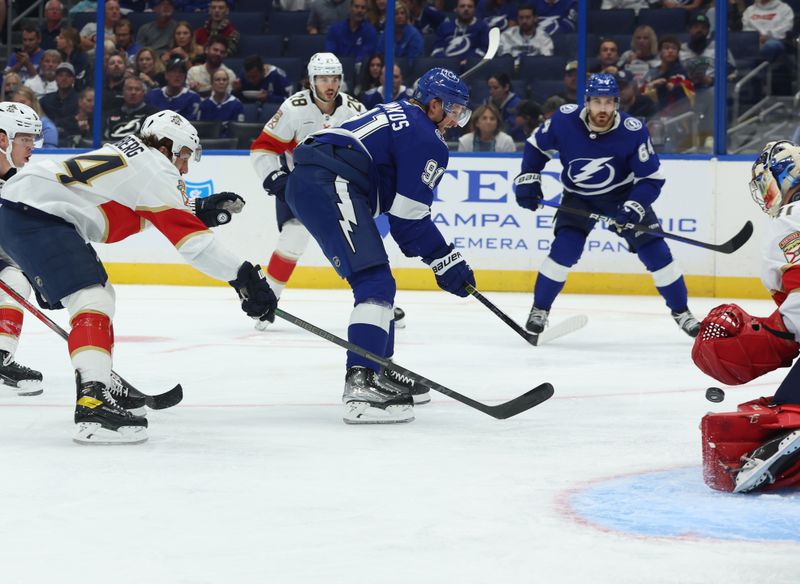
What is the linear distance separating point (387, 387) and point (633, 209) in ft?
7.69

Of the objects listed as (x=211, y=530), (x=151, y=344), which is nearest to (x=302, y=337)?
(x=151, y=344)

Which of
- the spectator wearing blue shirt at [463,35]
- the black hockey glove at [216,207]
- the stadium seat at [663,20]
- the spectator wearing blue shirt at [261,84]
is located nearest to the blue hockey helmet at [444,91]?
the black hockey glove at [216,207]

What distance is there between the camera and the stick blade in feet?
11.7

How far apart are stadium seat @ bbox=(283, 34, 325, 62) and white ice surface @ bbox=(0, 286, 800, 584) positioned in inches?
144

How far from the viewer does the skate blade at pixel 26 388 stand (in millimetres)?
4078

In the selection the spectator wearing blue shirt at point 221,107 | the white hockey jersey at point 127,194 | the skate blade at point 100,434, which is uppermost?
the white hockey jersey at point 127,194

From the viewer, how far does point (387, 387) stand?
12.2ft

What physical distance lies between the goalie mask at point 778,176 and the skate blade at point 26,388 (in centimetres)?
237

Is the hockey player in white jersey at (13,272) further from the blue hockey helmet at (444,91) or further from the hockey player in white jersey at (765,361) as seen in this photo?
the hockey player in white jersey at (765,361)

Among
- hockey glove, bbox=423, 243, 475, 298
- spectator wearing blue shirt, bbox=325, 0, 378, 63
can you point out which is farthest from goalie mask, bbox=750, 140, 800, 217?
spectator wearing blue shirt, bbox=325, 0, 378, 63

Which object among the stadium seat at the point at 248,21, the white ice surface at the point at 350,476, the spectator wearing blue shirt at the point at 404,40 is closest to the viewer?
the white ice surface at the point at 350,476

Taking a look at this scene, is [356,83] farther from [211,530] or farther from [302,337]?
[211,530]

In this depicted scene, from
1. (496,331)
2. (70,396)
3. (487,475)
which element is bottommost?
(496,331)

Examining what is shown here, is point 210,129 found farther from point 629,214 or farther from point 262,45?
point 629,214
